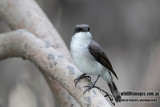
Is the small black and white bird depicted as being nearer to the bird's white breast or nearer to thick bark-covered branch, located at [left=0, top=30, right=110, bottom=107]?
the bird's white breast

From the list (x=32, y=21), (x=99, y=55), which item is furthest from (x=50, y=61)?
(x=32, y=21)

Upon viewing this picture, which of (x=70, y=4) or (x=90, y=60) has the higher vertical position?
(x=90, y=60)

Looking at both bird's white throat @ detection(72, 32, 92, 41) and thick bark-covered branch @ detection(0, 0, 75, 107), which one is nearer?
bird's white throat @ detection(72, 32, 92, 41)

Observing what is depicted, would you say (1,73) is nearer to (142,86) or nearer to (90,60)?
(142,86)

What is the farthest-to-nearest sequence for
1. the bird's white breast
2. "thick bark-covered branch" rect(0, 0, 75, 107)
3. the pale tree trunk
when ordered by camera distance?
1. "thick bark-covered branch" rect(0, 0, 75, 107)
2. the bird's white breast
3. the pale tree trunk

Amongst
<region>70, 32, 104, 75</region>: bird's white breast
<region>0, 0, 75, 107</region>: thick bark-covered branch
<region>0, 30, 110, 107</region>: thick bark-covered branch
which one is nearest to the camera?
<region>0, 30, 110, 107</region>: thick bark-covered branch

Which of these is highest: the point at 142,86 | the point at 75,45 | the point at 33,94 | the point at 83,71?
the point at 75,45

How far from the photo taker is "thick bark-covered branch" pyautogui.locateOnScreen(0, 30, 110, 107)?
230cm

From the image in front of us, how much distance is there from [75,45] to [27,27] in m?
0.74

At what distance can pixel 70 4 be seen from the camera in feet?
19.2

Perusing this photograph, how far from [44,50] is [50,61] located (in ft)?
0.42

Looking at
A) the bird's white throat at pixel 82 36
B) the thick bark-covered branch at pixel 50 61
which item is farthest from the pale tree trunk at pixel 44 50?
the bird's white throat at pixel 82 36

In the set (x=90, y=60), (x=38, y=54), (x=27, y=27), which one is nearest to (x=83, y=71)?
(x=90, y=60)

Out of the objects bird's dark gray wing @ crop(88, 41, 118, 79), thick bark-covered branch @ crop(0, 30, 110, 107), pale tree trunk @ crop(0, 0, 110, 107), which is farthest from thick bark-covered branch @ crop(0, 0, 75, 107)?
bird's dark gray wing @ crop(88, 41, 118, 79)
